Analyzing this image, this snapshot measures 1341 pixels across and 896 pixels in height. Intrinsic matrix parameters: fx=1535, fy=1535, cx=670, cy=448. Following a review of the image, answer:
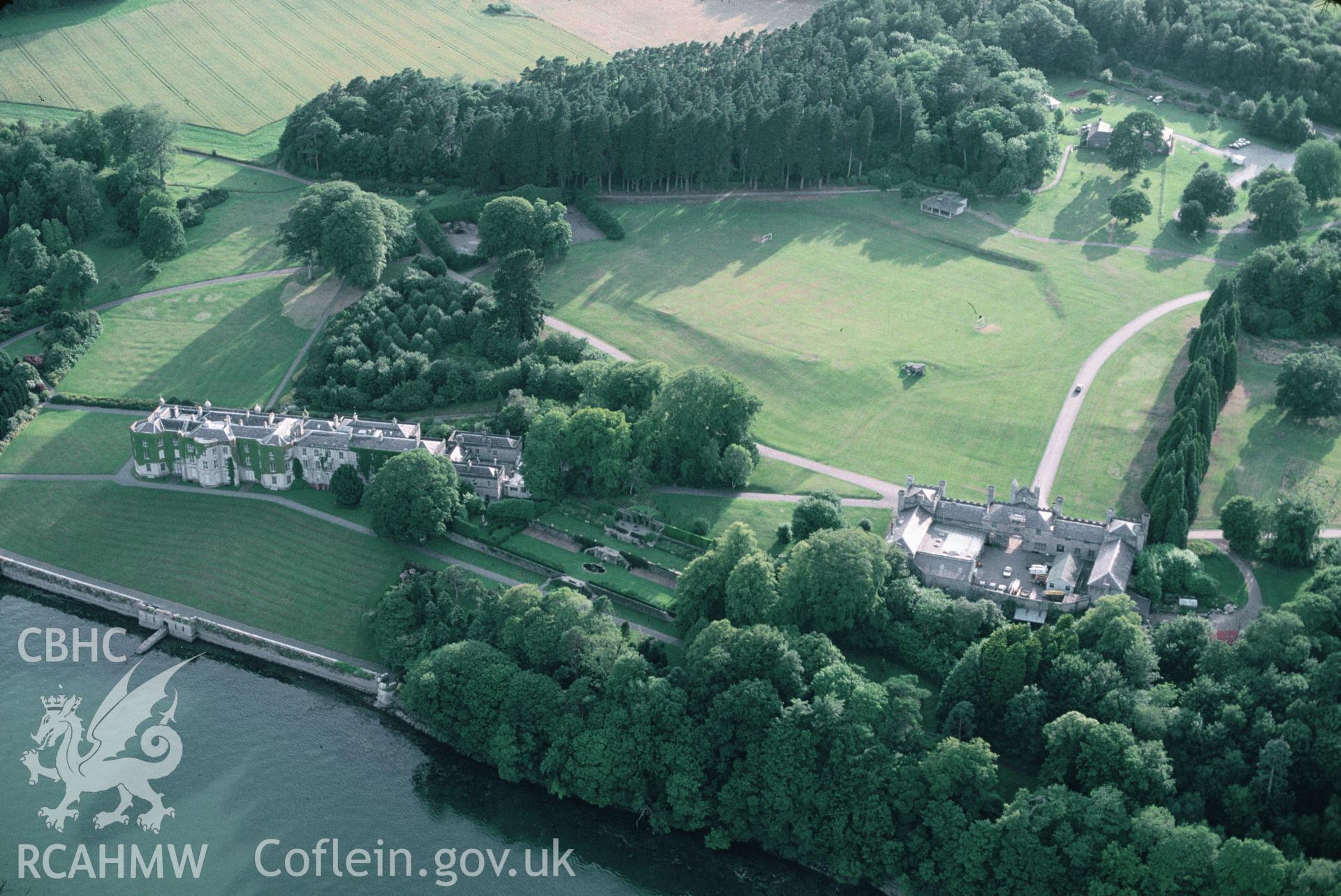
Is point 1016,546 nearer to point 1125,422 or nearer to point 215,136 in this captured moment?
point 1125,422

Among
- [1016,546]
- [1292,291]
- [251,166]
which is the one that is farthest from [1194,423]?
[251,166]

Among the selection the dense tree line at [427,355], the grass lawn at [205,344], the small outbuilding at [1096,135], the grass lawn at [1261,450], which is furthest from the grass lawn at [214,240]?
the grass lawn at [1261,450]

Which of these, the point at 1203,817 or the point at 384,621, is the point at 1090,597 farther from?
the point at 384,621

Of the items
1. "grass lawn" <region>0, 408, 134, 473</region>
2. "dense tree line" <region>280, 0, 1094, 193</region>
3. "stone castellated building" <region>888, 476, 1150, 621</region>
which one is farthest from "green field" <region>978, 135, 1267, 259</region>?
"grass lawn" <region>0, 408, 134, 473</region>

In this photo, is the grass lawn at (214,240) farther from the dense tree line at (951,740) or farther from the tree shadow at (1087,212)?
the tree shadow at (1087,212)

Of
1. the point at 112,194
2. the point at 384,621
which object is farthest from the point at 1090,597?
the point at 112,194
